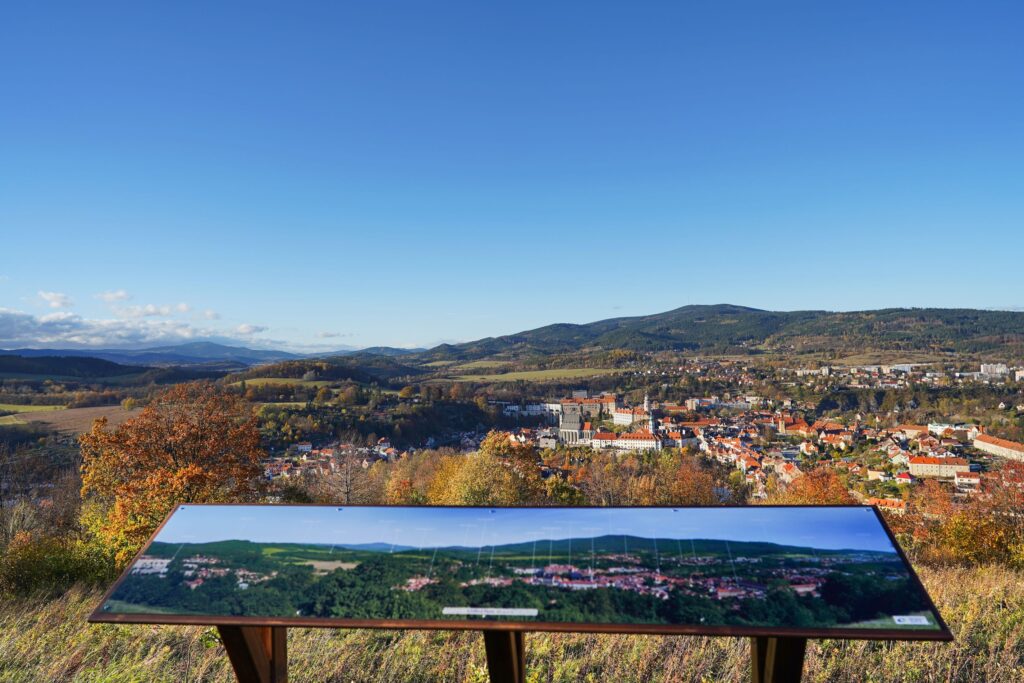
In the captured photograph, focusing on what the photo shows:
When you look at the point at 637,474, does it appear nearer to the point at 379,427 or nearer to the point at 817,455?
the point at 817,455

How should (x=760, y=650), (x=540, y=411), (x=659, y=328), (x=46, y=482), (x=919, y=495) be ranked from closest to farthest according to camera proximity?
(x=760, y=650) → (x=46, y=482) → (x=919, y=495) → (x=540, y=411) → (x=659, y=328)

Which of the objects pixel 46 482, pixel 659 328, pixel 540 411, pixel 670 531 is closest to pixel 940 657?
pixel 670 531

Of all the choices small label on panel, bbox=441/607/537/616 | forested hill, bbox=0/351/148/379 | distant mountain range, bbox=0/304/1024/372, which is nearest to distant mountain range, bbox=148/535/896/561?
small label on panel, bbox=441/607/537/616

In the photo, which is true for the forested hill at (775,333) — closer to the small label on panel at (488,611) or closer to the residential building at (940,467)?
the residential building at (940,467)

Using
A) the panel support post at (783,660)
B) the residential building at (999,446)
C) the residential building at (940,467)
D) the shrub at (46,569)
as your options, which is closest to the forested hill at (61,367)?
the shrub at (46,569)

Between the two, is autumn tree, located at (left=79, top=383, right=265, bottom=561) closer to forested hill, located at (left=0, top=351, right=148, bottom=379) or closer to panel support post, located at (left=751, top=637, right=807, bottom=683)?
panel support post, located at (left=751, top=637, right=807, bottom=683)

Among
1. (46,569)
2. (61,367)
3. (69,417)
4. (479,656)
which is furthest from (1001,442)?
(61,367)
